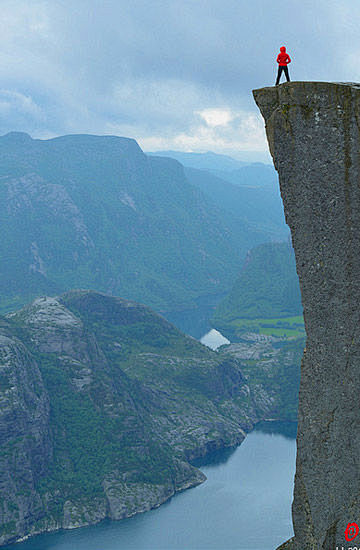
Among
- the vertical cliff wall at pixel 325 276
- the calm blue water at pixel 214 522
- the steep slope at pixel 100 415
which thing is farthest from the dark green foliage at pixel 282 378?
the vertical cliff wall at pixel 325 276

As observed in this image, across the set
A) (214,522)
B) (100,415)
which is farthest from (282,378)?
(214,522)

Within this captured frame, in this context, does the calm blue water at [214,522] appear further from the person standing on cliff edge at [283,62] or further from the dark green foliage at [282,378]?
the person standing on cliff edge at [283,62]

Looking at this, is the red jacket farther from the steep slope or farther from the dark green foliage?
the dark green foliage

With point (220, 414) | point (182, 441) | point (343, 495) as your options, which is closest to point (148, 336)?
point (220, 414)

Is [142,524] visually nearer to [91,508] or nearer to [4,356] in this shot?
[91,508]

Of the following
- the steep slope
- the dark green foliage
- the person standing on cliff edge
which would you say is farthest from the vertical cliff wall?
the dark green foliage
